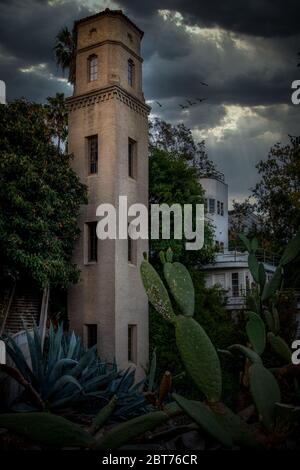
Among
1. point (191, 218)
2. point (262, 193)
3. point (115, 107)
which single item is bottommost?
point (191, 218)

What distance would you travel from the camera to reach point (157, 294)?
13.6ft

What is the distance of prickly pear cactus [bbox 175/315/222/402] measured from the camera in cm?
318

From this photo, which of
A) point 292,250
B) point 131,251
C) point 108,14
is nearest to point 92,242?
point 131,251

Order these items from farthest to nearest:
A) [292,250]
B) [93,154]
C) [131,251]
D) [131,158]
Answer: [131,158] < [93,154] < [131,251] < [292,250]

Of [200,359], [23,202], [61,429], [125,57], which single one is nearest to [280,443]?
[200,359]

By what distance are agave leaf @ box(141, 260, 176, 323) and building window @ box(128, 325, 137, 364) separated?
16.0 m

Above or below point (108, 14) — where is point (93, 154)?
below

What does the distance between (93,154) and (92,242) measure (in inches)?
157

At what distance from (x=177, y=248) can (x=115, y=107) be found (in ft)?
23.6

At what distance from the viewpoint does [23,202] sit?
16438 mm

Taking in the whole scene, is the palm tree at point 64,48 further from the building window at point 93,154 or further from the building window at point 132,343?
the building window at point 132,343

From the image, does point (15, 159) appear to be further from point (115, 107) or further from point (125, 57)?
point (125, 57)

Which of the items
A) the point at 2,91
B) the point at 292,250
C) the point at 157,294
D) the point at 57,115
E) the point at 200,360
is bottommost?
the point at 200,360

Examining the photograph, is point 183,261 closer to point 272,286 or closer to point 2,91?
point 2,91
